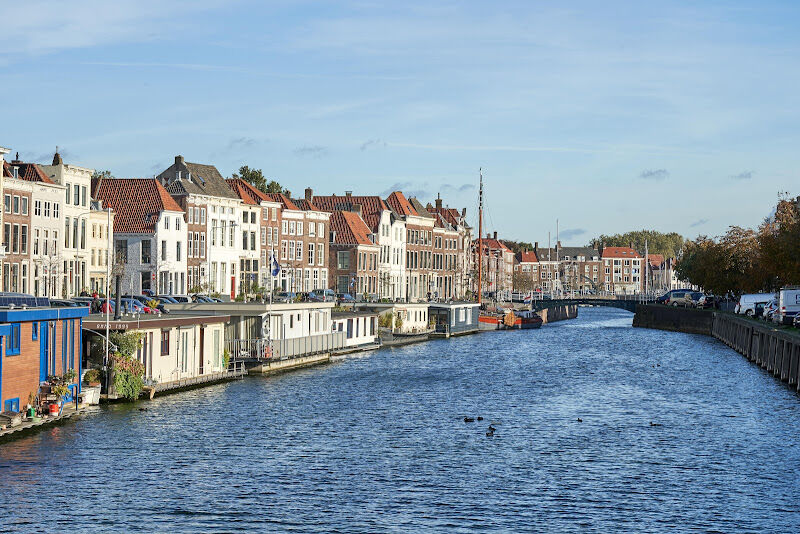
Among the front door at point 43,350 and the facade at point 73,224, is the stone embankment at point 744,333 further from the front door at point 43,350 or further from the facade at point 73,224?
the facade at point 73,224

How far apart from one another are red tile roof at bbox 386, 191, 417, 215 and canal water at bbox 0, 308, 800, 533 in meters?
104

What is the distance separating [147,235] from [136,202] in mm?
4776

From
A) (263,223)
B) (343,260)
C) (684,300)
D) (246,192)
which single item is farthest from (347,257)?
(684,300)

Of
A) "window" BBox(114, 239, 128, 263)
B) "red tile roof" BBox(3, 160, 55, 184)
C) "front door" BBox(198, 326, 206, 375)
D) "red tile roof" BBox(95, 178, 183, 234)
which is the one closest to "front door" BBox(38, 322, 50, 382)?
"front door" BBox(198, 326, 206, 375)

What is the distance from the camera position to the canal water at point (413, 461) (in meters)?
39.3

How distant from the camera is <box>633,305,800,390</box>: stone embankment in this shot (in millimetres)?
81500

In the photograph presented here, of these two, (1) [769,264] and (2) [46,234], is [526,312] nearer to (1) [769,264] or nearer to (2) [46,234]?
(1) [769,264]

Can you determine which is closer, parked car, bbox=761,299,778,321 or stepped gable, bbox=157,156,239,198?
parked car, bbox=761,299,778,321

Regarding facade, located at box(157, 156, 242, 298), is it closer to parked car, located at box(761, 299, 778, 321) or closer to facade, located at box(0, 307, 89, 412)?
parked car, located at box(761, 299, 778, 321)

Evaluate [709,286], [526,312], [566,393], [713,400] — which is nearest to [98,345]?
[566,393]

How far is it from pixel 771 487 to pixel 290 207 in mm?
111222

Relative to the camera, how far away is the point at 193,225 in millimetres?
125625

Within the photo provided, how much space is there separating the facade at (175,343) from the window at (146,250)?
4103 cm

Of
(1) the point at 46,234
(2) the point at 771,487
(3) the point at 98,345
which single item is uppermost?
(1) the point at 46,234
